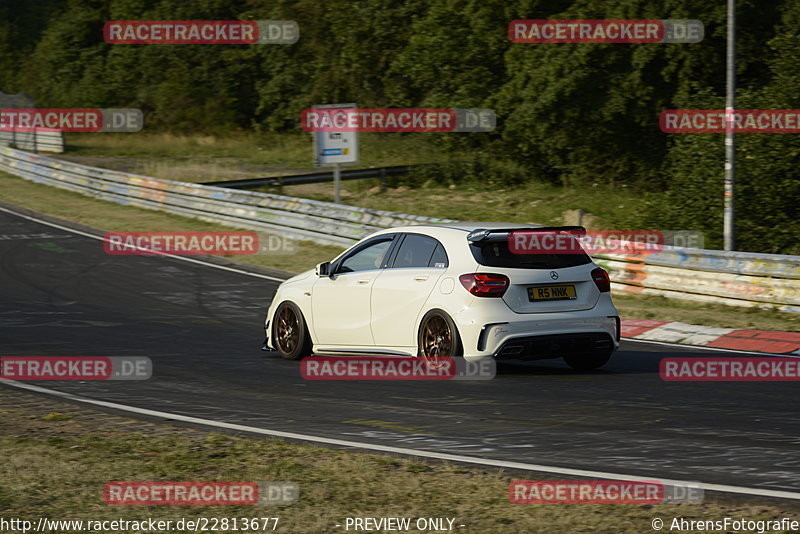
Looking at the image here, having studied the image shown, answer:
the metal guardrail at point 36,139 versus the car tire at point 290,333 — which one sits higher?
the metal guardrail at point 36,139

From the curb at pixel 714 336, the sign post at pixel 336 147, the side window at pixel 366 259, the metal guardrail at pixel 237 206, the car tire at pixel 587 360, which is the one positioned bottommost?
the car tire at pixel 587 360

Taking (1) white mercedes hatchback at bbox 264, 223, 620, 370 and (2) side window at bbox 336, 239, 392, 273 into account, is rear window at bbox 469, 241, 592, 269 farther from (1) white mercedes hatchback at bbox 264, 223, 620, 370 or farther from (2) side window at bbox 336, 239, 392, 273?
(2) side window at bbox 336, 239, 392, 273

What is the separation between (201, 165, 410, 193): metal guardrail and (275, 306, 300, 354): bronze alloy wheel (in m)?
19.0

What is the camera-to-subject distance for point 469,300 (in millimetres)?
10195

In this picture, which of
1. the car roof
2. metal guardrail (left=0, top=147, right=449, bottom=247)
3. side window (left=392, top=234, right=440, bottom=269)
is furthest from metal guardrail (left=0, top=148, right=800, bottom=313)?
side window (left=392, top=234, right=440, bottom=269)

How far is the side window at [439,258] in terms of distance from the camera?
1063cm

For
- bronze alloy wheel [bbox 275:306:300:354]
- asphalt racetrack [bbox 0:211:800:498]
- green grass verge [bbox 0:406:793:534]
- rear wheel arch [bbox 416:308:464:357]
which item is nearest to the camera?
green grass verge [bbox 0:406:793:534]

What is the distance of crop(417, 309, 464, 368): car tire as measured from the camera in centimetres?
1029

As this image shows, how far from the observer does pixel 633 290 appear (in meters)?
17.3

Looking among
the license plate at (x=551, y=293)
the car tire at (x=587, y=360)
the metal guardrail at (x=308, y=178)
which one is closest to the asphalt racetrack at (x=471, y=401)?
the car tire at (x=587, y=360)

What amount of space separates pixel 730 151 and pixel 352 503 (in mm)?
14100

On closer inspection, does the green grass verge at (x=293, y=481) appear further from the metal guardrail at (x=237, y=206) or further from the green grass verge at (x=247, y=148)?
the green grass verge at (x=247, y=148)

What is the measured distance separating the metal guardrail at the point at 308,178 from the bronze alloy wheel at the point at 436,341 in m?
21.2

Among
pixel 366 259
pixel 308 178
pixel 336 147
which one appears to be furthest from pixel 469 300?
pixel 308 178
